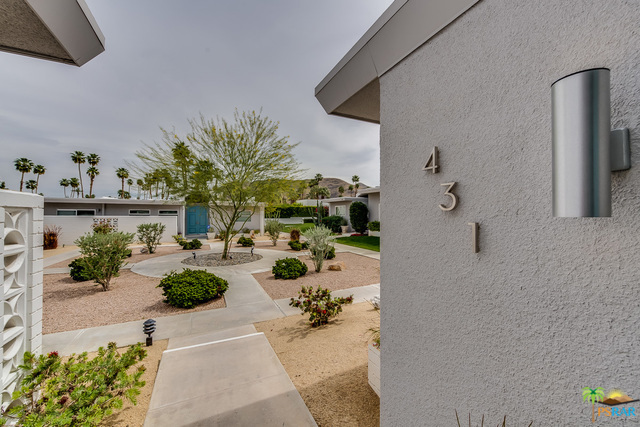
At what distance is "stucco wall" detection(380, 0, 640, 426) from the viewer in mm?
932

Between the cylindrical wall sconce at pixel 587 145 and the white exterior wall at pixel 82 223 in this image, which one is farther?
the white exterior wall at pixel 82 223

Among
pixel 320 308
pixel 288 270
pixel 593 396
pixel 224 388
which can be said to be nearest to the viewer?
pixel 593 396

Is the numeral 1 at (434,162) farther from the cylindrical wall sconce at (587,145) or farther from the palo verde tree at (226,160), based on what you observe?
the palo verde tree at (226,160)

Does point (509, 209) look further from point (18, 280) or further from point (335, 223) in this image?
point (335, 223)

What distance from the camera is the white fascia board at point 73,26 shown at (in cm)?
206

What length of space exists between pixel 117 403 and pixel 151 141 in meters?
10.9

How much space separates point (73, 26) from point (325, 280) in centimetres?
773

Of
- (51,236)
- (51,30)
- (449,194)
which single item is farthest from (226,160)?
(51,236)

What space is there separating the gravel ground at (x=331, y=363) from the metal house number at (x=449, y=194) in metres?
2.45

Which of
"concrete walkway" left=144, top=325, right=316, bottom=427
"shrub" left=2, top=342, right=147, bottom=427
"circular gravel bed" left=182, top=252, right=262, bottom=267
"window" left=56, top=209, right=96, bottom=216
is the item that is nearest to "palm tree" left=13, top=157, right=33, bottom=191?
"window" left=56, top=209, right=96, bottom=216

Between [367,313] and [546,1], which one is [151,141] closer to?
[367,313]

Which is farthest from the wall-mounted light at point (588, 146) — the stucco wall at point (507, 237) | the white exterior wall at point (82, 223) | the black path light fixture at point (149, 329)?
the white exterior wall at point (82, 223)

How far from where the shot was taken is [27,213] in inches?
96.7

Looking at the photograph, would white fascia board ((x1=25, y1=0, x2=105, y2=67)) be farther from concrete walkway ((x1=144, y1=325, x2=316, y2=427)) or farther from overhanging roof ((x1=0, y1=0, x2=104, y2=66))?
concrete walkway ((x1=144, y1=325, x2=316, y2=427))
